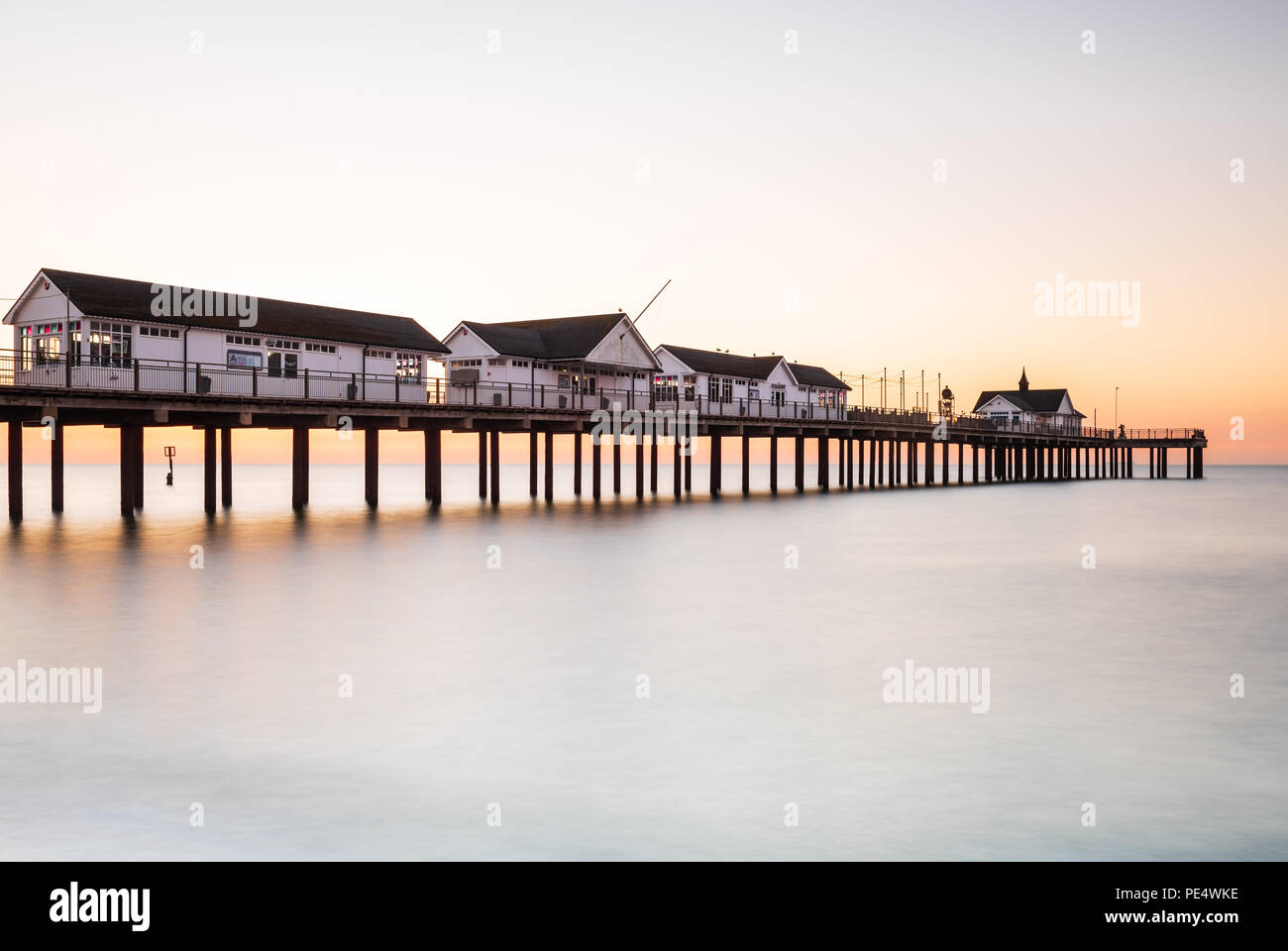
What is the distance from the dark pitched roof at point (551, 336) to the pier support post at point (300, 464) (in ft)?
31.3

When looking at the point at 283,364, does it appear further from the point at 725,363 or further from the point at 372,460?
the point at 725,363

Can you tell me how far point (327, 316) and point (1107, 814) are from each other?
40.6 metres

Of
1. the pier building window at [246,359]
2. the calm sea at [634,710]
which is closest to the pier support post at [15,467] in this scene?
the pier building window at [246,359]

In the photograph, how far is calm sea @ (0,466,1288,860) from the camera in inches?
340

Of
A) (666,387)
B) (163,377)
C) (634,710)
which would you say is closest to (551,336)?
(666,387)

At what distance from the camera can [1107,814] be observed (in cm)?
904

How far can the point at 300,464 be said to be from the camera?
160ft

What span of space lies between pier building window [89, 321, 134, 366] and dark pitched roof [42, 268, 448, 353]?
43 cm

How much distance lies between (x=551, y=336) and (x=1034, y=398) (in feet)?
273

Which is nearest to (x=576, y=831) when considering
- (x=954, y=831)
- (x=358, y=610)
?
(x=954, y=831)

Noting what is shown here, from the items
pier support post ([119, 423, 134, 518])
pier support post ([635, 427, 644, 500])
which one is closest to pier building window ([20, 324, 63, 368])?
pier support post ([119, 423, 134, 518])
